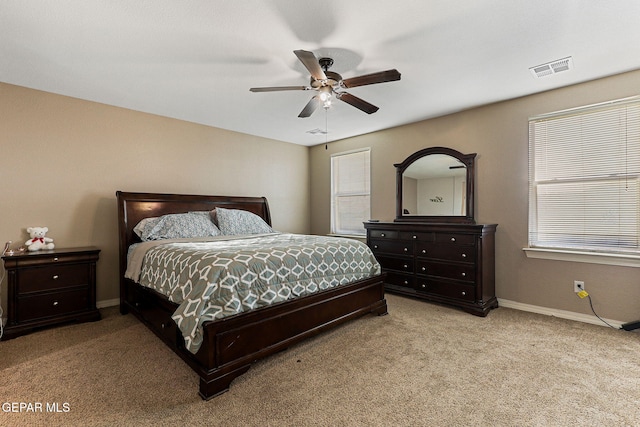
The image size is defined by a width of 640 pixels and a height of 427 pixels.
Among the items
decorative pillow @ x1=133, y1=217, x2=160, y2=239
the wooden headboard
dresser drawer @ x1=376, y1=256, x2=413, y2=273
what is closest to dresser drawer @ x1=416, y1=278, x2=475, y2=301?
dresser drawer @ x1=376, y1=256, x2=413, y2=273

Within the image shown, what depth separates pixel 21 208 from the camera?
10.3ft

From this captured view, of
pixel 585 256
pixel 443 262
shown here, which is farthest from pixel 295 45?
pixel 585 256

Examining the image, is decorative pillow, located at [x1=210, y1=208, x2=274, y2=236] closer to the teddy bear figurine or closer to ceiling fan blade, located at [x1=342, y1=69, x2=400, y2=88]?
the teddy bear figurine

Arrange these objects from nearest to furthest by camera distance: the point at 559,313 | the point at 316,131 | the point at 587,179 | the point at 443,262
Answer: the point at 587,179 → the point at 559,313 → the point at 443,262 → the point at 316,131

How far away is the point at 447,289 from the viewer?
355cm

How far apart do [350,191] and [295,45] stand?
3226mm

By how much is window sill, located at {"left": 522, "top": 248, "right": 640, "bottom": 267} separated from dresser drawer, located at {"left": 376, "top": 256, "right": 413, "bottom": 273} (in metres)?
1.30

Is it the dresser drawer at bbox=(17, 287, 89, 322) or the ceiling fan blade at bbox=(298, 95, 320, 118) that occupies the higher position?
the ceiling fan blade at bbox=(298, 95, 320, 118)

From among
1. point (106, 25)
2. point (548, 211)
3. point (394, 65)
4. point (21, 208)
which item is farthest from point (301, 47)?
point (21, 208)

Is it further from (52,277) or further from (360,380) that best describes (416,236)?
(52,277)

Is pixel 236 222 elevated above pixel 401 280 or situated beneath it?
elevated above

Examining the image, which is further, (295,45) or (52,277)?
(52,277)

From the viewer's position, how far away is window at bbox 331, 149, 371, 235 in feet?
16.9

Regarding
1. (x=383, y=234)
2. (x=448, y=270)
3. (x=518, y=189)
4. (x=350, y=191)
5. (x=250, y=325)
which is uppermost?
(x=350, y=191)
